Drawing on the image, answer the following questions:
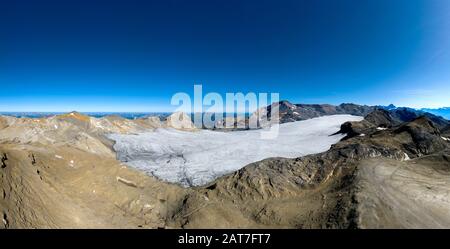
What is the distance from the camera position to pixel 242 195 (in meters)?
18.4

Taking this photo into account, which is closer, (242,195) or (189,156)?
(242,195)

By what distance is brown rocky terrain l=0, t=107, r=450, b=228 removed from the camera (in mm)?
12384

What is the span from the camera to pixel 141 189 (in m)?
19.3

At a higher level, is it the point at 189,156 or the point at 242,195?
the point at 189,156

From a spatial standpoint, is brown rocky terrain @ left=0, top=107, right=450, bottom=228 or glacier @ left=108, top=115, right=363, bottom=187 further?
glacier @ left=108, top=115, right=363, bottom=187

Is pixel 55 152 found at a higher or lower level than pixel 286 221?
higher

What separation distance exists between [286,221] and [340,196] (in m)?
3.51

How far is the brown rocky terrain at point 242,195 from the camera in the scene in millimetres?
12384

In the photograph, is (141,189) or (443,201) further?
(141,189)

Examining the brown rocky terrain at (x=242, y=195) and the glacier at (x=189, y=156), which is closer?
the brown rocky terrain at (x=242, y=195)

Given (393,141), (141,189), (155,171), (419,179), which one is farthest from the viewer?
(393,141)

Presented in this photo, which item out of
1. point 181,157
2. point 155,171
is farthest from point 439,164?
point 181,157
